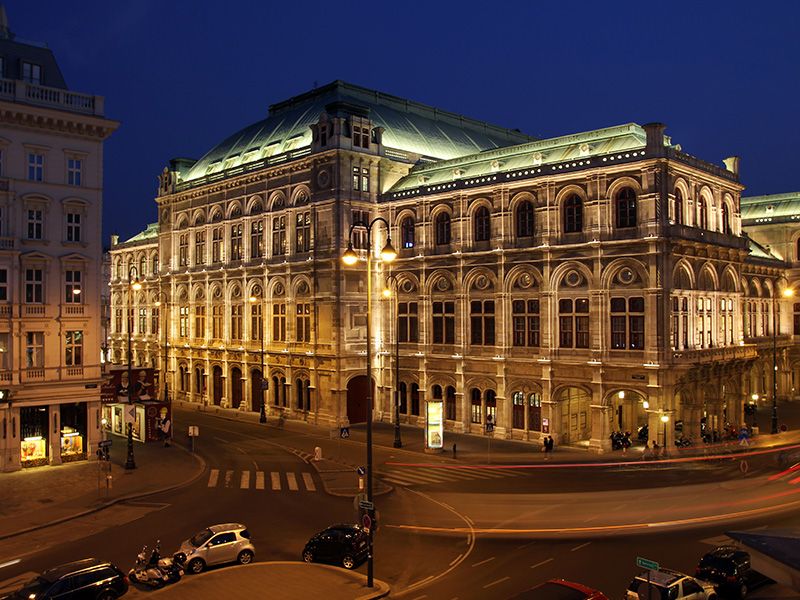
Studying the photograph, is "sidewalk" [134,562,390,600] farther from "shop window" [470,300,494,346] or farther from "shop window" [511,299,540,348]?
"shop window" [470,300,494,346]

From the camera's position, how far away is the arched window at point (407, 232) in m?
58.6

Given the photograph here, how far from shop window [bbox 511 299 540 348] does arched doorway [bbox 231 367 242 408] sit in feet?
99.6

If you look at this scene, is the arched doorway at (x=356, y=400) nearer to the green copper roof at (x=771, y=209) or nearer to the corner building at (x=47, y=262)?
the corner building at (x=47, y=262)

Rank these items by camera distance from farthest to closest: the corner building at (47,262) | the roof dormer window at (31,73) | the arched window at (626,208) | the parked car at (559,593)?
1. the arched window at (626,208)
2. the roof dormer window at (31,73)
3. the corner building at (47,262)
4. the parked car at (559,593)

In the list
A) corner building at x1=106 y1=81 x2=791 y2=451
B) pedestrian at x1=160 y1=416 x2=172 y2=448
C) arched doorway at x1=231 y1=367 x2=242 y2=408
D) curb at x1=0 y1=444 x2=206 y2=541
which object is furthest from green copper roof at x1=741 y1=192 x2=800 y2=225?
curb at x1=0 y1=444 x2=206 y2=541

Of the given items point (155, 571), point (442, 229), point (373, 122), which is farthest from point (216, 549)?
point (373, 122)

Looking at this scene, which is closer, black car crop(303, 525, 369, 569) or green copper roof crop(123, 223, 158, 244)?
black car crop(303, 525, 369, 569)

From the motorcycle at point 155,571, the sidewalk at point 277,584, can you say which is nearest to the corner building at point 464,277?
the sidewalk at point 277,584

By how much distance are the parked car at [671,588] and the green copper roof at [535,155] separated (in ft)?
102

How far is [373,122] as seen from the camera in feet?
215

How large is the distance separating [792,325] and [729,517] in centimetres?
5387

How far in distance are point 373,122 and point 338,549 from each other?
48.1 metres

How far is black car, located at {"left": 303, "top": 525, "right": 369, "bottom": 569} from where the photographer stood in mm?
24594

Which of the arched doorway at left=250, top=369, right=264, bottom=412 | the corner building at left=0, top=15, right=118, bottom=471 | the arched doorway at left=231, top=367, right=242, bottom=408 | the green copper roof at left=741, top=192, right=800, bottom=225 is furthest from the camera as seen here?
the green copper roof at left=741, top=192, right=800, bottom=225
